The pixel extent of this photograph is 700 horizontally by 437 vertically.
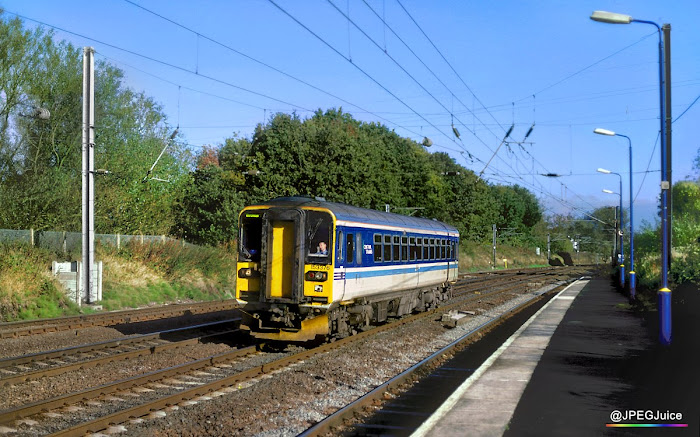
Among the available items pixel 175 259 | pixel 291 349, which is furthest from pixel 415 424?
pixel 175 259

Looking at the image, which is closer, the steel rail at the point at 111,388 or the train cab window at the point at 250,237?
the steel rail at the point at 111,388

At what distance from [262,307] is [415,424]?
669cm

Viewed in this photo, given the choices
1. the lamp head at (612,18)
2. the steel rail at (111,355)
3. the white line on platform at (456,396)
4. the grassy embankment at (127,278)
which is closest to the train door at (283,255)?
the steel rail at (111,355)

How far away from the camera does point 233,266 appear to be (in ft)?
109

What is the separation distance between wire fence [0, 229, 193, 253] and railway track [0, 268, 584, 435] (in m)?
13.4

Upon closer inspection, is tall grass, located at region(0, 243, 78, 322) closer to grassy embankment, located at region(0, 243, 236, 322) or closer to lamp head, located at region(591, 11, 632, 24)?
grassy embankment, located at region(0, 243, 236, 322)

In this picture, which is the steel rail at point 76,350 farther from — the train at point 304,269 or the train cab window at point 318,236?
the train cab window at point 318,236

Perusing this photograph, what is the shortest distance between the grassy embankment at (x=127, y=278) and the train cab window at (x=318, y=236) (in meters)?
10.7

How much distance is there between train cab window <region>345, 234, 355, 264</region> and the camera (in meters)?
15.4

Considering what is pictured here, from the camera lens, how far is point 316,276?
14633 millimetres

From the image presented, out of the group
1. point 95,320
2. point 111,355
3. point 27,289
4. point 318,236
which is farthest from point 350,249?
point 27,289

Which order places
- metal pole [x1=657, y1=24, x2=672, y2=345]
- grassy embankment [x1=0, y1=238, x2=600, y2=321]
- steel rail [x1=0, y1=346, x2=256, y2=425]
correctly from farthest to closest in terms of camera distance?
grassy embankment [x1=0, y1=238, x2=600, y2=321]
metal pole [x1=657, y1=24, x2=672, y2=345]
steel rail [x1=0, y1=346, x2=256, y2=425]

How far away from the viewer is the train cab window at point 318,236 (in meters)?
14.7
